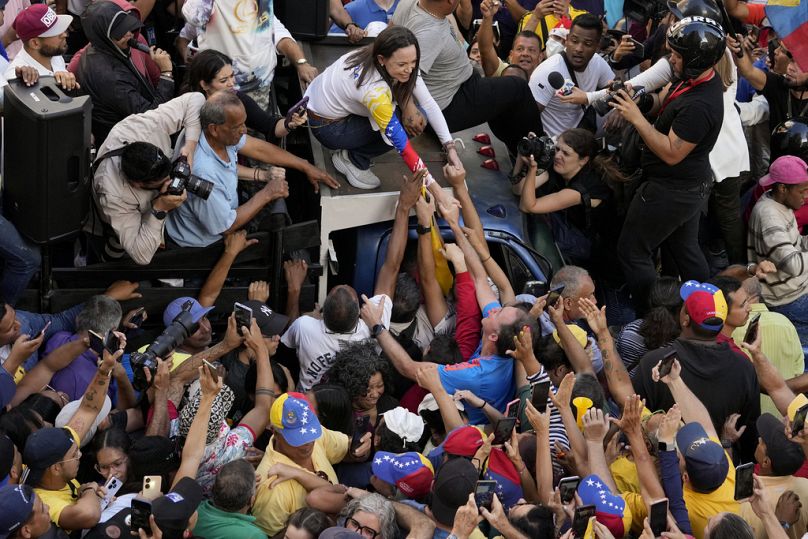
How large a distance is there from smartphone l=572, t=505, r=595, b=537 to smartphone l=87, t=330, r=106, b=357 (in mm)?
2483

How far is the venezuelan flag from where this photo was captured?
8.17m

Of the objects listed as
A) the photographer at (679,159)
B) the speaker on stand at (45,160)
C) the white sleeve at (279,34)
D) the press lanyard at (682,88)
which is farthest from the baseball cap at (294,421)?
the press lanyard at (682,88)

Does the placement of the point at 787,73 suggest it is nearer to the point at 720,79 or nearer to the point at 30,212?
the point at 720,79

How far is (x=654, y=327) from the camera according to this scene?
709cm

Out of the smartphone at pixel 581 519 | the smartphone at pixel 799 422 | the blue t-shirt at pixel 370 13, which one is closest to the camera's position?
the smartphone at pixel 581 519

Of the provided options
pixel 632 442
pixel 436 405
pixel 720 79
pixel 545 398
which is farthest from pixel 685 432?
pixel 720 79

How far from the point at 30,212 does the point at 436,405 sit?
7.71 ft

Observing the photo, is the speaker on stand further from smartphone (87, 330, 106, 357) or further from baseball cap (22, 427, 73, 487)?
baseball cap (22, 427, 73, 487)

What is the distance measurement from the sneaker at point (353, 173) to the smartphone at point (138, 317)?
5.03 feet

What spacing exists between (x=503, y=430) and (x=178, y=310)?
2.06 metres

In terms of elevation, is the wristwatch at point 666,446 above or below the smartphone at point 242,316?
above

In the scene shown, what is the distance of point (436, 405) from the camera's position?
6383 mm

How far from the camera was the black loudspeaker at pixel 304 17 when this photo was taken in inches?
328

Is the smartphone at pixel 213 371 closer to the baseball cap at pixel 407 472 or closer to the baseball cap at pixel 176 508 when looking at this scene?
the baseball cap at pixel 176 508
